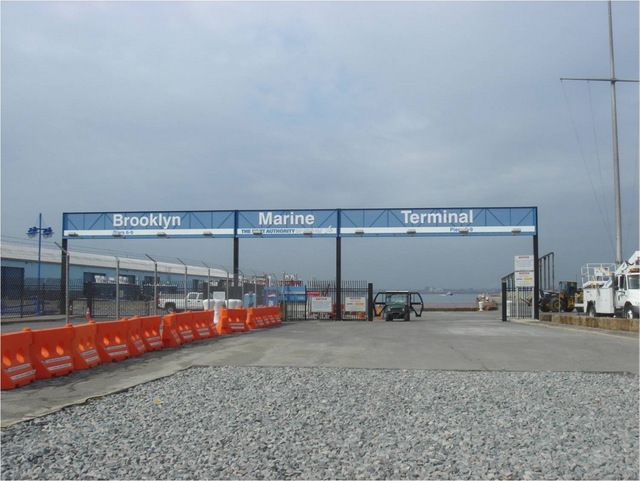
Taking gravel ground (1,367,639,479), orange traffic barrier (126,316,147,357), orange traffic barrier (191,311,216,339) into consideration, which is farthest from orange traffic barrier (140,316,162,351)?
gravel ground (1,367,639,479)

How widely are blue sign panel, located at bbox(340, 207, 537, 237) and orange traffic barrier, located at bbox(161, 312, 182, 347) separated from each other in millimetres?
20053

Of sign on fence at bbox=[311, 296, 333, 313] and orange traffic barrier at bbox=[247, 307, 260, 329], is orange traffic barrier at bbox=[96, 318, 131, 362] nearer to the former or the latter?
orange traffic barrier at bbox=[247, 307, 260, 329]

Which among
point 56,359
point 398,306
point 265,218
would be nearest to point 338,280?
point 398,306

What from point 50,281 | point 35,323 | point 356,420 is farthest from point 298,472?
point 50,281

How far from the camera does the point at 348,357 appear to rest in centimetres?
1462

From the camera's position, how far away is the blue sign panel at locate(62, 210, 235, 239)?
3638 cm

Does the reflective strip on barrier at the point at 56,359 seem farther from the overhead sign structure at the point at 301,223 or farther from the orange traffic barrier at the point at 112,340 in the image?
the overhead sign structure at the point at 301,223

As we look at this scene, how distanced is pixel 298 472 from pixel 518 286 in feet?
105

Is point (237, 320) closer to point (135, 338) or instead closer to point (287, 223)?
point (135, 338)

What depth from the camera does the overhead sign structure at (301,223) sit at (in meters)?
35.2

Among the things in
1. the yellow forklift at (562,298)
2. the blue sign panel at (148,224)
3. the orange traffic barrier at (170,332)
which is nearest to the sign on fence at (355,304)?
the blue sign panel at (148,224)

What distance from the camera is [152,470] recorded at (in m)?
5.74

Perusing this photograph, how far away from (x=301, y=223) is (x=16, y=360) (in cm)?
2645

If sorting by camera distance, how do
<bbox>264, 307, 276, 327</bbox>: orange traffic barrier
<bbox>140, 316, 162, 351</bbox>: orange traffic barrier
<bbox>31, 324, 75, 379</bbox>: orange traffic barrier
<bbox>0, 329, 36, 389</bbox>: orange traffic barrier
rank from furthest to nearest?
<bbox>264, 307, 276, 327</bbox>: orange traffic barrier → <bbox>140, 316, 162, 351</bbox>: orange traffic barrier → <bbox>31, 324, 75, 379</bbox>: orange traffic barrier → <bbox>0, 329, 36, 389</bbox>: orange traffic barrier
